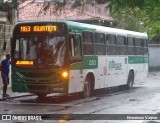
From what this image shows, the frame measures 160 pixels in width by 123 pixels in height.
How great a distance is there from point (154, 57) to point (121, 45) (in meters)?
25.0

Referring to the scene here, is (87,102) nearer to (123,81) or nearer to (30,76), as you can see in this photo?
Result: (30,76)

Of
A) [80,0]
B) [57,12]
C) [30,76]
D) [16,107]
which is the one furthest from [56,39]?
[80,0]

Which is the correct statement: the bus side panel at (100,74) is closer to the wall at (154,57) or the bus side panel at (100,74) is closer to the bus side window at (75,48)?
the bus side window at (75,48)

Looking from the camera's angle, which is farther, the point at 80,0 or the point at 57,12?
the point at 57,12

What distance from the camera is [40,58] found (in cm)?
1681

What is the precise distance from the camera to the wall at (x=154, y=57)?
46903mm

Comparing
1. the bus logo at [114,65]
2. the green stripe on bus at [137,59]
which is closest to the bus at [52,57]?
the bus logo at [114,65]

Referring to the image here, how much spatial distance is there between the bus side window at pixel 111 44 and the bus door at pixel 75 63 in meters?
3.44

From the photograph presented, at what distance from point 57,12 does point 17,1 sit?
1.97 metres

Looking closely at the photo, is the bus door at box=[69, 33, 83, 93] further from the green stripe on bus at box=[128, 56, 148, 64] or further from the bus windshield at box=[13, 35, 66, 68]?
the green stripe on bus at box=[128, 56, 148, 64]

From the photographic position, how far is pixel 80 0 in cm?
1116

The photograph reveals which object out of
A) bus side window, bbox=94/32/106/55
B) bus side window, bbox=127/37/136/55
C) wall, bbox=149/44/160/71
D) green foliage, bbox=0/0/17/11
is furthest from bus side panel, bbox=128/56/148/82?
wall, bbox=149/44/160/71

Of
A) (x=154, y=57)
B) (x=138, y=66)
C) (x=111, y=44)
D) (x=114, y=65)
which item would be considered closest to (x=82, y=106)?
(x=111, y=44)

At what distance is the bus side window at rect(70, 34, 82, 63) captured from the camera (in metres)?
17.1
